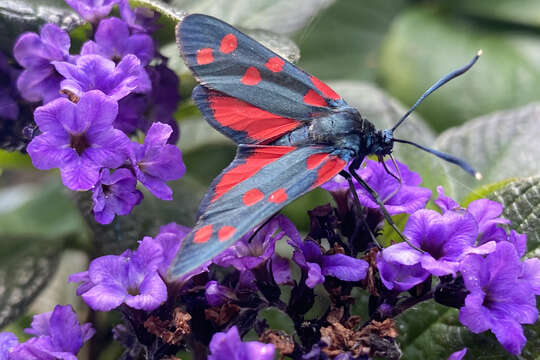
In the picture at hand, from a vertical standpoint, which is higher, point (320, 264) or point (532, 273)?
point (532, 273)

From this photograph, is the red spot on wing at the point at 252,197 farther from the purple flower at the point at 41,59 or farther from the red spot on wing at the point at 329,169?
the purple flower at the point at 41,59

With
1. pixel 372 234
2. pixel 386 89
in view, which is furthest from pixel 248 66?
pixel 386 89

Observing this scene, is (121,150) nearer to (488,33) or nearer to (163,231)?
(163,231)

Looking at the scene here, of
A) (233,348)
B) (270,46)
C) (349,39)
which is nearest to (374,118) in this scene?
(270,46)

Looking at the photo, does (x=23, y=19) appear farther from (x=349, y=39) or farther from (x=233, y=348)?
(x=349, y=39)

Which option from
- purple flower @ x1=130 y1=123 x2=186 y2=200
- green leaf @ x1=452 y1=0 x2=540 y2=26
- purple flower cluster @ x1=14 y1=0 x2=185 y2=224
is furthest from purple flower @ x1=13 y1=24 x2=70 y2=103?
green leaf @ x1=452 y1=0 x2=540 y2=26

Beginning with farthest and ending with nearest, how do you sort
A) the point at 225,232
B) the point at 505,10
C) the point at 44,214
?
the point at 505,10 < the point at 44,214 < the point at 225,232

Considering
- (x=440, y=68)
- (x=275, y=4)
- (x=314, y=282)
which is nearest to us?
(x=314, y=282)
